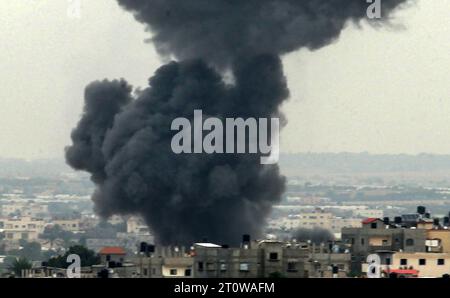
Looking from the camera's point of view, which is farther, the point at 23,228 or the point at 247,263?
the point at 23,228

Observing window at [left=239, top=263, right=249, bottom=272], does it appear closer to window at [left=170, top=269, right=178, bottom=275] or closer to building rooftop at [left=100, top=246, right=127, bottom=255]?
window at [left=170, top=269, right=178, bottom=275]

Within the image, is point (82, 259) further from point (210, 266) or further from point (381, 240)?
point (210, 266)

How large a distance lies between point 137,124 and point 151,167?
1.76 meters

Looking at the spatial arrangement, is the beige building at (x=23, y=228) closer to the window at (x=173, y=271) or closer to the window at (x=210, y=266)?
the window at (x=173, y=271)

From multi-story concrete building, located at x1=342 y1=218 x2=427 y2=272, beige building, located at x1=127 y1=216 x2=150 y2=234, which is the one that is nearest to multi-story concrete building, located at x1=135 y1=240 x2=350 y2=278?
multi-story concrete building, located at x1=342 y1=218 x2=427 y2=272

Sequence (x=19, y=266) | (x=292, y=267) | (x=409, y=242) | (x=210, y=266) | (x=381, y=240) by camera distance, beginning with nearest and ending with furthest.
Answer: (x=210, y=266) < (x=292, y=267) < (x=409, y=242) < (x=381, y=240) < (x=19, y=266)

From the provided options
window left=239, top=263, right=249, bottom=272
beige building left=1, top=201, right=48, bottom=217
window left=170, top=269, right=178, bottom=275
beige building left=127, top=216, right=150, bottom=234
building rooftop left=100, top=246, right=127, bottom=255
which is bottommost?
window left=170, top=269, right=178, bottom=275

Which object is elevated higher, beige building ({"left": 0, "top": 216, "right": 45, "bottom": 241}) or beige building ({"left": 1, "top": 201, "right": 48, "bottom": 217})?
beige building ({"left": 1, "top": 201, "right": 48, "bottom": 217})

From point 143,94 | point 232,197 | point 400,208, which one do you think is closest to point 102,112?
point 143,94

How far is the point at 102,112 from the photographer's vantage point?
74.5 meters

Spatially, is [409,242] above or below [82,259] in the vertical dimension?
above

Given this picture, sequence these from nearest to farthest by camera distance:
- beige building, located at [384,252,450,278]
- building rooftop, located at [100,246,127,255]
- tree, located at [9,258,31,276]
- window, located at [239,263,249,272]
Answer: window, located at [239,263,249,272]
beige building, located at [384,252,450,278]
tree, located at [9,258,31,276]
building rooftop, located at [100,246,127,255]

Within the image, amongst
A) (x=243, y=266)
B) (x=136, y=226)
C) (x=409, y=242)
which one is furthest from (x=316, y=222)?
(x=243, y=266)
